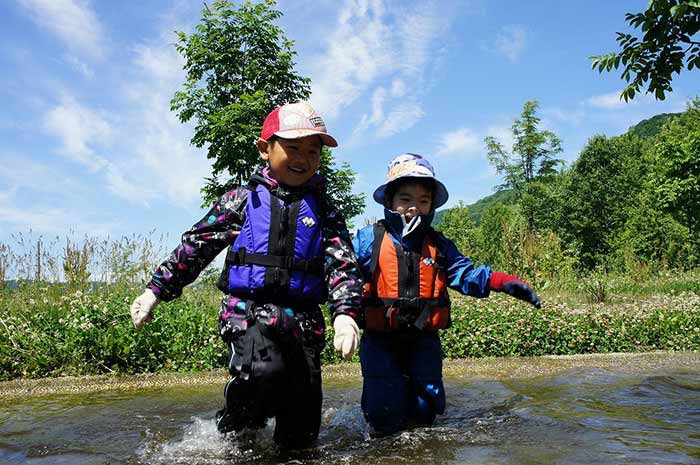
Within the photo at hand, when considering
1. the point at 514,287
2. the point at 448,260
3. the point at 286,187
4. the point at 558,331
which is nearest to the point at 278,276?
the point at 286,187

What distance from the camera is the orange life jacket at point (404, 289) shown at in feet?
11.3

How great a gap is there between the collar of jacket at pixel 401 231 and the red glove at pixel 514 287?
0.51 meters

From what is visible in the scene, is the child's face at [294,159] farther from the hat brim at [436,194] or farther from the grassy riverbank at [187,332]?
the grassy riverbank at [187,332]

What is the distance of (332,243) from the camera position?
2.96 metres

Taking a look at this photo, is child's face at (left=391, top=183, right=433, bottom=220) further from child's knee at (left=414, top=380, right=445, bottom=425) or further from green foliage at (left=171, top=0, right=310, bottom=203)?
green foliage at (left=171, top=0, right=310, bottom=203)

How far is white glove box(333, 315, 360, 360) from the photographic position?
255 centimetres

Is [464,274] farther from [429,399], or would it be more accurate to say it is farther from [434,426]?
[434,426]

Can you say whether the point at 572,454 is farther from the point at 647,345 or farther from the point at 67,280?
the point at 67,280

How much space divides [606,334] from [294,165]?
562cm

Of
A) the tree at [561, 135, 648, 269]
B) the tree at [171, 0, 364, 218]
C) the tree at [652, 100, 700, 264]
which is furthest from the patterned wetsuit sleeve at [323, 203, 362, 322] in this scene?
the tree at [561, 135, 648, 269]

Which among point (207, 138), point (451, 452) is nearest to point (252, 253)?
point (451, 452)

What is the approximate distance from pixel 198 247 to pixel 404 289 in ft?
4.20

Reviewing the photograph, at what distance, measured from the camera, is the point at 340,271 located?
2.88 m

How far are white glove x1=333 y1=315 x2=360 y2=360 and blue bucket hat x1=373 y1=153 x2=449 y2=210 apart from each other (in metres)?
1.24
